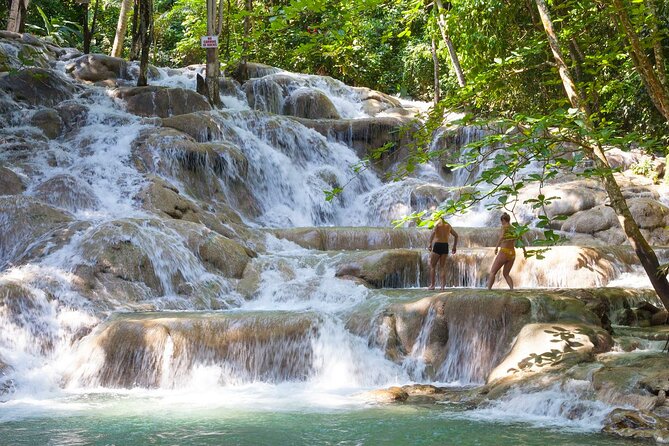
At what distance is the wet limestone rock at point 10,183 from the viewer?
44.1 ft

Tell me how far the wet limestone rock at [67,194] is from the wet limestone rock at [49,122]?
3239 mm

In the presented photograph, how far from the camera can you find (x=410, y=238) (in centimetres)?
1432

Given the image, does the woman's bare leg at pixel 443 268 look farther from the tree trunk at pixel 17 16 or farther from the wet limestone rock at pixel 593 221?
the tree trunk at pixel 17 16

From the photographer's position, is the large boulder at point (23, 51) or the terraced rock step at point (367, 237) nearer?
the terraced rock step at point (367, 237)

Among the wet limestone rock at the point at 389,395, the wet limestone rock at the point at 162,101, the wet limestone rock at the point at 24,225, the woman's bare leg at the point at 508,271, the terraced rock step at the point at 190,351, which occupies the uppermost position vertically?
the wet limestone rock at the point at 162,101

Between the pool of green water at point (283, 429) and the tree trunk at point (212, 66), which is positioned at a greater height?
the tree trunk at point (212, 66)

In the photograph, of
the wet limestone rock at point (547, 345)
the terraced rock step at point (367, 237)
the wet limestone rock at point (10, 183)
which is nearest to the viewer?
the wet limestone rock at point (547, 345)

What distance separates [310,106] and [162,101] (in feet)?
17.4

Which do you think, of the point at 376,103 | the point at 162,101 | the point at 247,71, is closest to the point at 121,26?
the point at 247,71

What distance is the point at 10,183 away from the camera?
13.6m

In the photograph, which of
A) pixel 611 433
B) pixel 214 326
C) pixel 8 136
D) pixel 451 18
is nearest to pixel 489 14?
pixel 451 18

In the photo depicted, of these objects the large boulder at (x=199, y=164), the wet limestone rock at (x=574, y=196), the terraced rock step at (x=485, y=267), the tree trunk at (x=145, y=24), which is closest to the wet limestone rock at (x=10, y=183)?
the large boulder at (x=199, y=164)

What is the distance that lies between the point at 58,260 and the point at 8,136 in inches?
224

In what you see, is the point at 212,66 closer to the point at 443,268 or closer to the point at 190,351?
the point at 443,268
